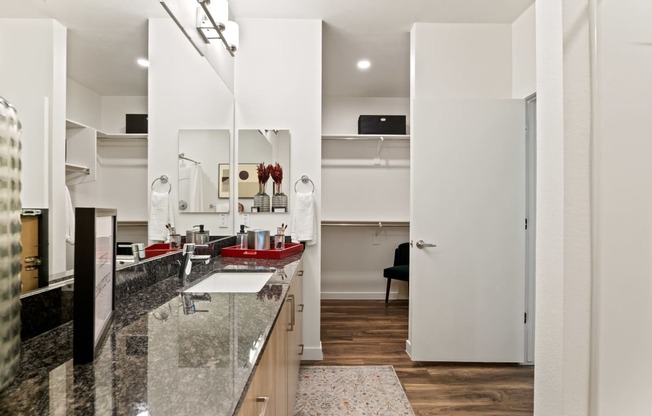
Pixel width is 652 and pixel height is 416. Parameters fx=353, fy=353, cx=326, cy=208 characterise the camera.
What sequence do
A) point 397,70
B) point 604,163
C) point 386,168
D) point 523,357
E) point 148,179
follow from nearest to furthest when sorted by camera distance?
point 604,163 → point 148,179 → point 523,357 → point 397,70 → point 386,168

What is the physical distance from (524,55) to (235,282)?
2654 mm

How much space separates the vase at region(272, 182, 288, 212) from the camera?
281cm

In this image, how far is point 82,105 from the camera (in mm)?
1103

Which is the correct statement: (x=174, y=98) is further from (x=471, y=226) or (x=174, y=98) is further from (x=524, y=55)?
(x=524, y=55)

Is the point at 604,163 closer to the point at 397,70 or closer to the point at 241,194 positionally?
the point at 241,194

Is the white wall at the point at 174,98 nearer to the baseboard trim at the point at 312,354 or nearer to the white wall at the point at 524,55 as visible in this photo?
the baseboard trim at the point at 312,354

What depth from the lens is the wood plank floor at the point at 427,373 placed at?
6.95 feet

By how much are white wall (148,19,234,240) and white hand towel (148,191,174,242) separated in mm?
79

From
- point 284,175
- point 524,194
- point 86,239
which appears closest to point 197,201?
point 284,175

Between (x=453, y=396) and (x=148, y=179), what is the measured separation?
2.16 meters

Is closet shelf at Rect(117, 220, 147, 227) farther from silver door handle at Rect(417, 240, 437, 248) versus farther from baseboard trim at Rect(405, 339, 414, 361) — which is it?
baseboard trim at Rect(405, 339, 414, 361)

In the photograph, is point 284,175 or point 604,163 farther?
point 284,175

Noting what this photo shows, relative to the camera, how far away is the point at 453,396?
7.29 feet

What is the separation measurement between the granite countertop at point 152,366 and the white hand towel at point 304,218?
1.65m
